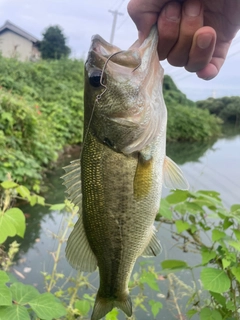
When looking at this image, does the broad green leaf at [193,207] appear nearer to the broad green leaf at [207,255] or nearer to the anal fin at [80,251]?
the broad green leaf at [207,255]

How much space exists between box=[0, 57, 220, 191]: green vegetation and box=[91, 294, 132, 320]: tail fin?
3522mm

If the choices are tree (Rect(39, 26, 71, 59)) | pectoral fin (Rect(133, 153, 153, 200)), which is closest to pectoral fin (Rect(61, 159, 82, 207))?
pectoral fin (Rect(133, 153, 153, 200))

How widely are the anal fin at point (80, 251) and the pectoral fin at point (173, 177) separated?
37 cm

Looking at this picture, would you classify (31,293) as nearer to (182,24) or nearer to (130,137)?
(130,137)

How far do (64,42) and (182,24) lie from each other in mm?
29056

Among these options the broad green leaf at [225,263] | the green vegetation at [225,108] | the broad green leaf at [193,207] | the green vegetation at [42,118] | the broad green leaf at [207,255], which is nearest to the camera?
the broad green leaf at [225,263]

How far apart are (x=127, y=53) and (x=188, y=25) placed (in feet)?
0.75

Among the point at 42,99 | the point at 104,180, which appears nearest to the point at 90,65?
the point at 104,180

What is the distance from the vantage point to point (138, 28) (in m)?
1.36

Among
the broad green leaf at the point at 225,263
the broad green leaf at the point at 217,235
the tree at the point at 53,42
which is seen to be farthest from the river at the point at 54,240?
the tree at the point at 53,42

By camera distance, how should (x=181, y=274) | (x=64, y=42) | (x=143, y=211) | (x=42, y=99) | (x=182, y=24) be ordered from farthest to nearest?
(x=64, y=42)
(x=42, y=99)
(x=181, y=274)
(x=143, y=211)
(x=182, y=24)

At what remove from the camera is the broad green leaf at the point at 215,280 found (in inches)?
71.3

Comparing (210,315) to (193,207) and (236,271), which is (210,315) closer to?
(236,271)

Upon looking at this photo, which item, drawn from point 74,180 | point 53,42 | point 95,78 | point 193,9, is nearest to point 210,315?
point 74,180
